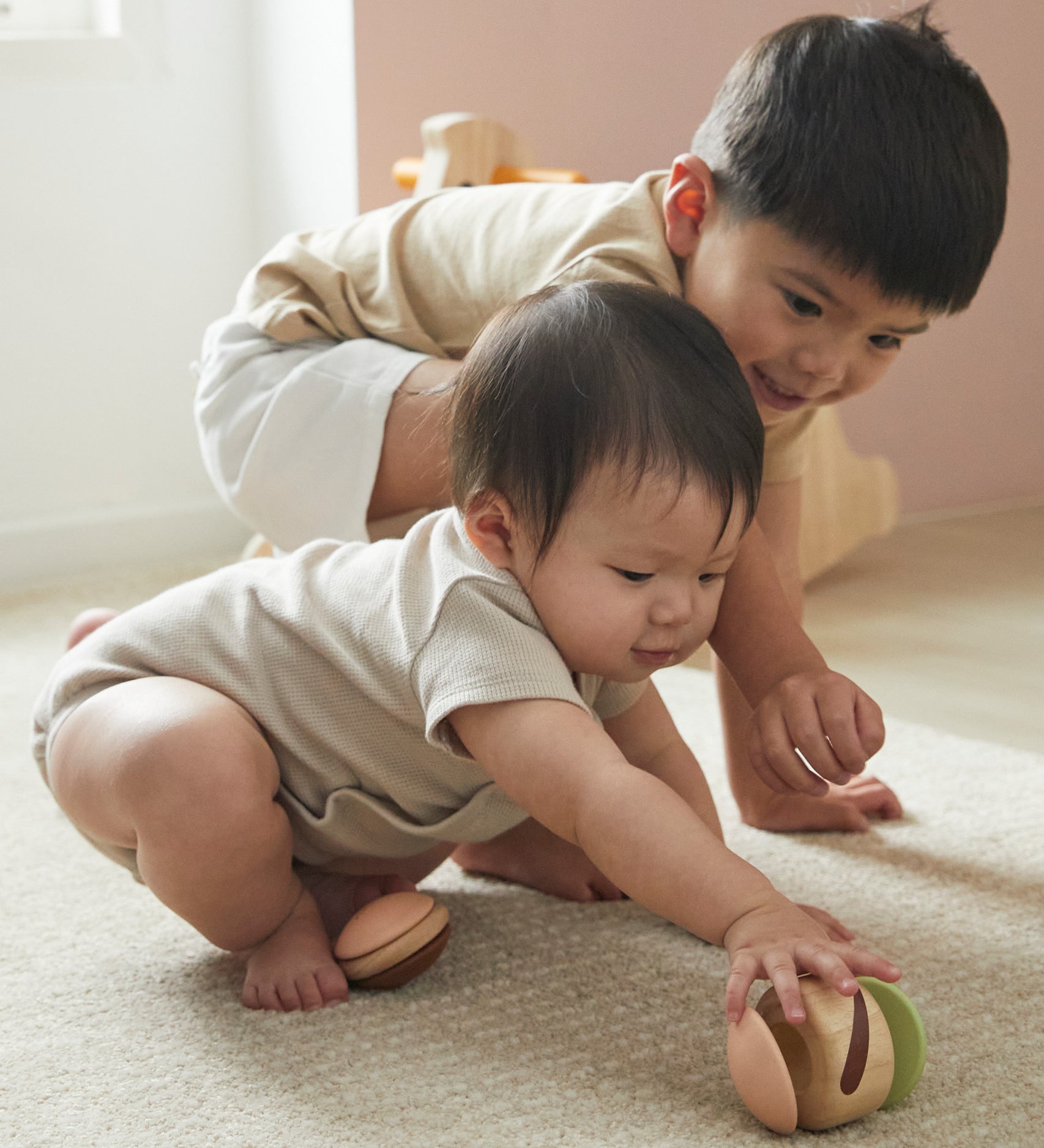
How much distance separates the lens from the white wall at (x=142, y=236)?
1.64 meters

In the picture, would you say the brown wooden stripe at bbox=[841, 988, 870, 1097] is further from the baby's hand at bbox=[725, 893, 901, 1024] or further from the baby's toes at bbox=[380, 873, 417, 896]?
the baby's toes at bbox=[380, 873, 417, 896]

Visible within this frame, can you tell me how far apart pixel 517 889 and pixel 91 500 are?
1.08 meters

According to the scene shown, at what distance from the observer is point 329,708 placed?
736 millimetres

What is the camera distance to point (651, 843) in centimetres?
59

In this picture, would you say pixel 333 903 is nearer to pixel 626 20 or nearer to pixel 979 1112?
pixel 979 1112

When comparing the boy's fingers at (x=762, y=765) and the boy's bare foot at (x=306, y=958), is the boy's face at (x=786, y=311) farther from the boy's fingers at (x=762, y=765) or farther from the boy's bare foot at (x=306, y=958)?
the boy's bare foot at (x=306, y=958)

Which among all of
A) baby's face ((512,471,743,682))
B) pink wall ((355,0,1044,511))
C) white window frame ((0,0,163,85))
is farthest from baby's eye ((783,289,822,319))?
white window frame ((0,0,163,85))

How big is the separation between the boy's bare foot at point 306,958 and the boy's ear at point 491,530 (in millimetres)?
220

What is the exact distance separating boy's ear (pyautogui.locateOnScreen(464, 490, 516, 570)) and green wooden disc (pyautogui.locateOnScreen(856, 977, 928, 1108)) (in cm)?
26

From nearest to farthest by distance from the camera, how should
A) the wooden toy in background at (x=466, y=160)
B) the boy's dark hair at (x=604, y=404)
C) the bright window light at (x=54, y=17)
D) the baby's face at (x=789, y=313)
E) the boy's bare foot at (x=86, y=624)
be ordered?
1. the boy's dark hair at (x=604, y=404)
2. the baby's face at (x=789, y=313)
3. the boy's bare foot at (x=86, y=624)
4. the wooden toy in background at (x=466, y=160)
5. the bright window light at (x=54, y=17)

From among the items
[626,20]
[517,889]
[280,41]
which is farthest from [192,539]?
[517,889]

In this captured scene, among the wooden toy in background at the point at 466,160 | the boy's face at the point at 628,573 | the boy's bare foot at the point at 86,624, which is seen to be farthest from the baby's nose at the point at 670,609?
the wooden toy in background at the point at 466,160

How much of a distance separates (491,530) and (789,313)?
1.02 ft

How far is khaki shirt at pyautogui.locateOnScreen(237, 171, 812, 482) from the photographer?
0.96 metres
